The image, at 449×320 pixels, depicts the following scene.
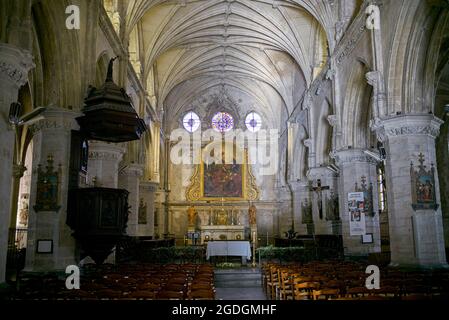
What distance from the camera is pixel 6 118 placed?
28.8ft

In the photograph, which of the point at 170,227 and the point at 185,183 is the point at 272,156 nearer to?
the point at 185,183

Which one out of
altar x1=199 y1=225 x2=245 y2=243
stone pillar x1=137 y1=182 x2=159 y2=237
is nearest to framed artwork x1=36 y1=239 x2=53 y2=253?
stone pillar x1=137 y1=182 x2=159 y2=237

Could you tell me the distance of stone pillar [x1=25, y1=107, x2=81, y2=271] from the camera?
476 inches

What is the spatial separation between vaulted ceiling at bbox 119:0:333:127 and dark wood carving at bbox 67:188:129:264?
10.7 meters

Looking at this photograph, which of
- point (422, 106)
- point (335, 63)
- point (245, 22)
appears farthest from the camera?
point (245, 22)

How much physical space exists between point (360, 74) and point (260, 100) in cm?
1809

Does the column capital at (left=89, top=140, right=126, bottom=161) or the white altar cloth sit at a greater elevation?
the column capital at (left=89, top=140, right=126, bottom=161)

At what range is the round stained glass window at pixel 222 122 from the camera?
36.4 meters

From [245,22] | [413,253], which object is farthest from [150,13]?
[413,253]

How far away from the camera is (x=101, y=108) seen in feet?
38.7

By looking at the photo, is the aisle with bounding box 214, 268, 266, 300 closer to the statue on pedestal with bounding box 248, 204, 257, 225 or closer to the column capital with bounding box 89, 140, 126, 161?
the column capital with bounding box 89, 140, 126, 161

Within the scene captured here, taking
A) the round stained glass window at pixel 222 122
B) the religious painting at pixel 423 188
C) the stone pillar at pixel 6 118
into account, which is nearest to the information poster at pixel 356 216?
the religious painting at pixel 423 188

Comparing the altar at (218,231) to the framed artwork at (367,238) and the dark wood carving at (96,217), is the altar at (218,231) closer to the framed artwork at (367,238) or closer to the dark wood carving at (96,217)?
the framed artwork at (367,238)

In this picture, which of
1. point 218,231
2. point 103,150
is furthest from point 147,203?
point 103,150
